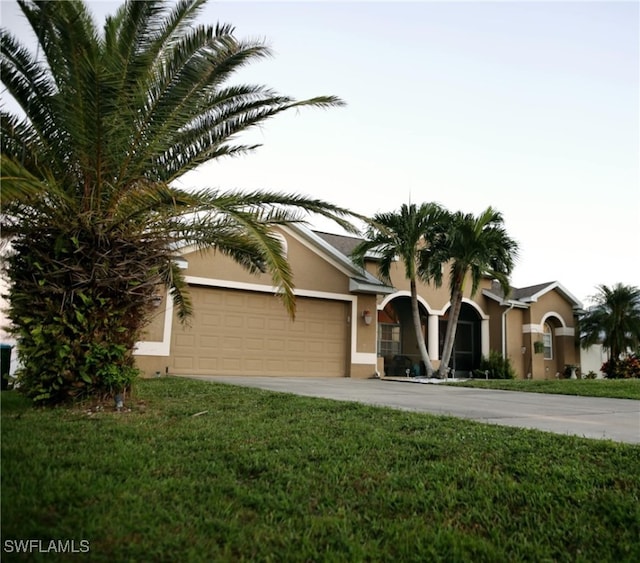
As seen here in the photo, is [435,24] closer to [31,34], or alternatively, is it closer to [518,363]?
[31,34]

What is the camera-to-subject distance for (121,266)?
669 cm

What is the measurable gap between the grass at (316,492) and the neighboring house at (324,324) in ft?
24.3

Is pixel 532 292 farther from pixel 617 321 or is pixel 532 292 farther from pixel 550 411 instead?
pixel 550 411

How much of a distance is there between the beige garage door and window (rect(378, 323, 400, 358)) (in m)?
4.11

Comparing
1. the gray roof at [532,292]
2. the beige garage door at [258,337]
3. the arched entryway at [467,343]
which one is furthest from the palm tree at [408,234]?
the gray roof at [532,292]

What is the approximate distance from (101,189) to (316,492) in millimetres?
4943

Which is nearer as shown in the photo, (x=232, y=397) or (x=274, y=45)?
(x=274, y=45)

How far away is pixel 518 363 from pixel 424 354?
7.62m

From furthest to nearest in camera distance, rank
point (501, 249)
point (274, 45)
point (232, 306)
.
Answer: point (501, 249) → point (232, 306) → point (274, 45)

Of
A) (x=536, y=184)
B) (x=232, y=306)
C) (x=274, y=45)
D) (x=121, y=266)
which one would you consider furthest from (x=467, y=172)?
(x=121, y=266)

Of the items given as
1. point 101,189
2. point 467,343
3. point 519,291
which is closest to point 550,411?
point 101,189

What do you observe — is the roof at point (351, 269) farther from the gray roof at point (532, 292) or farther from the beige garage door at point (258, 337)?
the gray roof at point (532, 292)

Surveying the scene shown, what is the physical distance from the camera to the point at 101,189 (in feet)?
21.7

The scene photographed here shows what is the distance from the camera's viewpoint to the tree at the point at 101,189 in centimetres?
625
